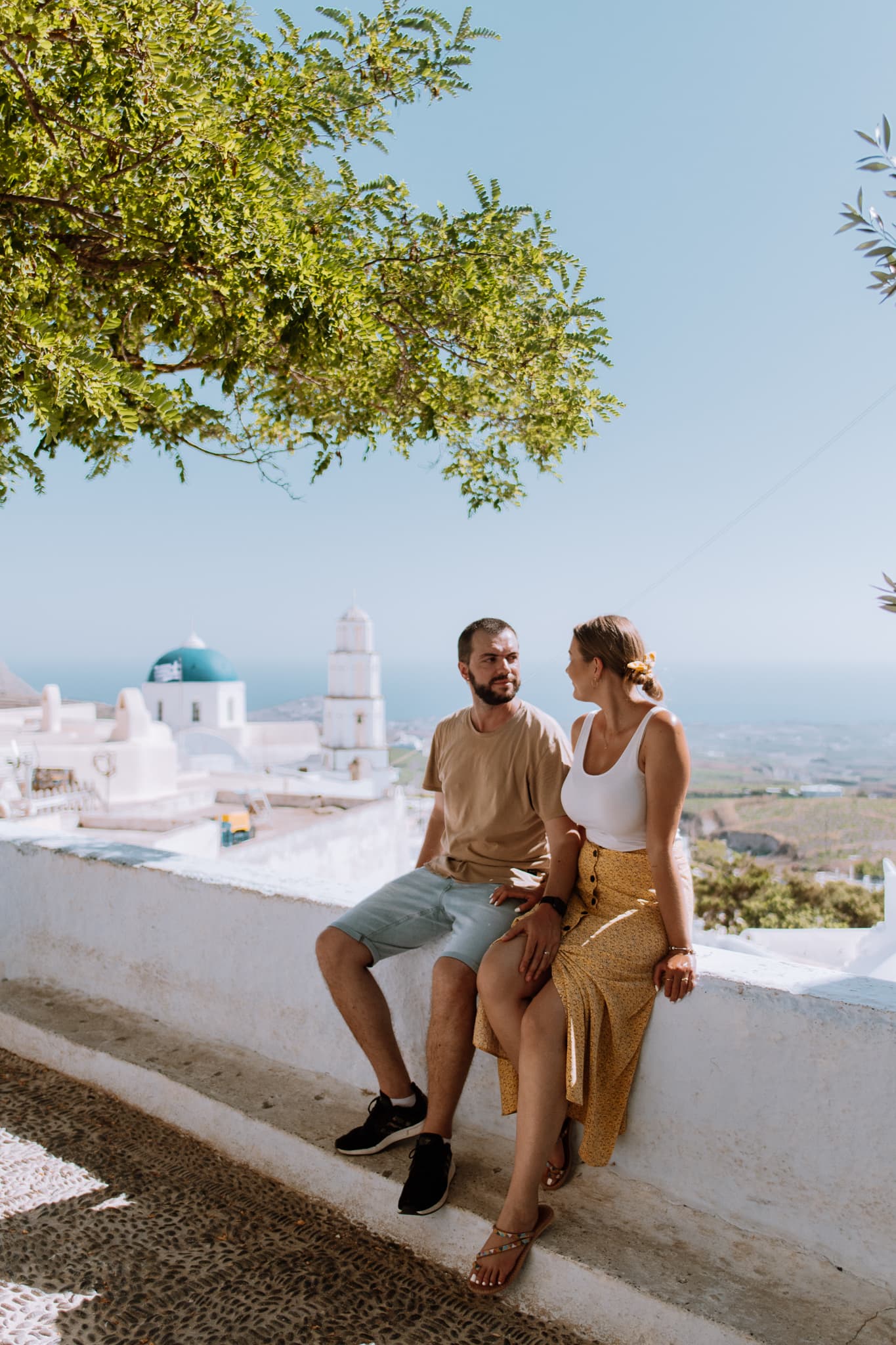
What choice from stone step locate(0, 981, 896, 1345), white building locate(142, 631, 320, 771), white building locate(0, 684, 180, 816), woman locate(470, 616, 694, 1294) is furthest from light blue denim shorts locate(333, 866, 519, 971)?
white building locate(142, 631, 320, 771)

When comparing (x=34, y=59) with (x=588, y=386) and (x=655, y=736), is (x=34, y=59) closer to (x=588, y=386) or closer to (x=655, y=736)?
(x=588, y=386)

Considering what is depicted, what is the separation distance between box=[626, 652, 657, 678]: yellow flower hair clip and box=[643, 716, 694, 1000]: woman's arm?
0.55 ft

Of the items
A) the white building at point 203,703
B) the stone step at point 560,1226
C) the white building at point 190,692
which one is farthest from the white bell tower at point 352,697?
the stone step at point 560,1226

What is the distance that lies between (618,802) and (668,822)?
0.16 m

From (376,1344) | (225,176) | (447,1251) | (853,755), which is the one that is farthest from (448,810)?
(853,755)

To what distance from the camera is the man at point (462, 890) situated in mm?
2508

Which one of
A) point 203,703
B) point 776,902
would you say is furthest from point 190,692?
point 776,902

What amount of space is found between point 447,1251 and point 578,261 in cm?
352

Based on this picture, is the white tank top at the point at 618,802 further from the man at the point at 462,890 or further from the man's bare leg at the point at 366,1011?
the man's bare leg at the point at 366,1011

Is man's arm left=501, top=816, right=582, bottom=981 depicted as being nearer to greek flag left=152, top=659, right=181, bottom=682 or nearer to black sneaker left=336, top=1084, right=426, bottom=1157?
black sneaker left=336, top=1084, right=426, bottom=1157

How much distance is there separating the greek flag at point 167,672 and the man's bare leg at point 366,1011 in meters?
41.6

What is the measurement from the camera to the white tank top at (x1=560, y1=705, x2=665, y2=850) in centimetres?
246

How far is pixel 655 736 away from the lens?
2408 millimetres

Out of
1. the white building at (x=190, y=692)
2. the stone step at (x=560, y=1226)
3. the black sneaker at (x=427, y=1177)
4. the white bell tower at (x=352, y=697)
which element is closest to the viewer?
the stone step at (x=560, y=1226)
